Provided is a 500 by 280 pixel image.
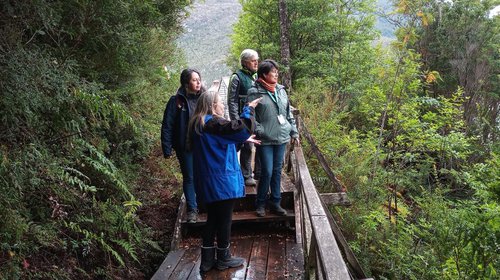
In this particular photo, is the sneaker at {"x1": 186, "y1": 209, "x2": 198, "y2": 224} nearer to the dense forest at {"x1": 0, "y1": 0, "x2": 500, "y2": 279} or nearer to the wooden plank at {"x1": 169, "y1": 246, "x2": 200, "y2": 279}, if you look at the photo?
the wooden plank at {"x1": 169, "y1": 246, "x2": 200, "y2": 279}

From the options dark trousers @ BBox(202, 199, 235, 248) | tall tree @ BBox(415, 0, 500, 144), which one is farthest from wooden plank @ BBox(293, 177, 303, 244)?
tall tree @ BBox(415, 0, 500, 144)

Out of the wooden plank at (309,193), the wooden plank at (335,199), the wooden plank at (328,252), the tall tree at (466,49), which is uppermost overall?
the tall tree at (466,49)

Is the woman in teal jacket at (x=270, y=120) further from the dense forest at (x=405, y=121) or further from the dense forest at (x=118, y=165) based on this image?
the dense forest at (x=405, y=121)

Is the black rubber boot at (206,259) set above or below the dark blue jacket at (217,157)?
below

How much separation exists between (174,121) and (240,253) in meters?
1.73

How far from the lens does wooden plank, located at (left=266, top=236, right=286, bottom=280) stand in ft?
12.5

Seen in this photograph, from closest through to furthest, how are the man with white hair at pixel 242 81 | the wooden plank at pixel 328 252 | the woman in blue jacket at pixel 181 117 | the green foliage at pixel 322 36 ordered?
the wooden plank at pixel 328 252, the woman in blue jacket at pixel 181 117, the man with white hair at pixel 242 81, the green foliage at pixel 322 36

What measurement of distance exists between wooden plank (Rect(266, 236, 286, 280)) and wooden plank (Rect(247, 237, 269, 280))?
49 mm

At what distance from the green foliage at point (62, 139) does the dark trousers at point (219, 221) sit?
92 centimetres

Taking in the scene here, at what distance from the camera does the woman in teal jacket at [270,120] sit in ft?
14.2

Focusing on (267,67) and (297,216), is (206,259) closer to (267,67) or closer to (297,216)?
(297,216)

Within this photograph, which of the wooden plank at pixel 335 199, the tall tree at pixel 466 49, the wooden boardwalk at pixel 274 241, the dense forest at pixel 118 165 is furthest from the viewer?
the tall tree at pixel 466 49

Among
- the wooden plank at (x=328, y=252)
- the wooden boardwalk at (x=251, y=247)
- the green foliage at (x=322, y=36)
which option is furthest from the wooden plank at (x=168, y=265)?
the green foliage at (x=322, y=36)

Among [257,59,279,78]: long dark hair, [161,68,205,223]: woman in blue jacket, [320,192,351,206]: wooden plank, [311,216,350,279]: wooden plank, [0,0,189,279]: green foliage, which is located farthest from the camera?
[320,192,351,206]: wooden plank
